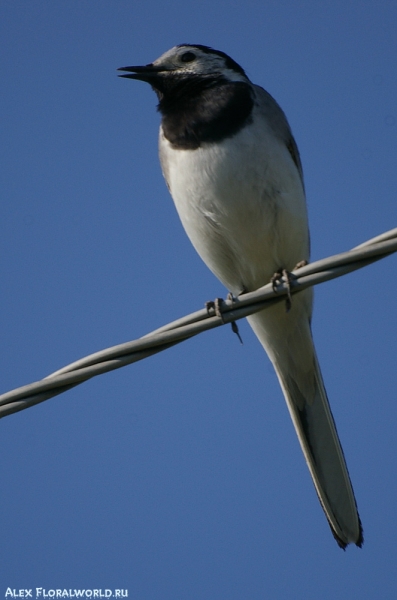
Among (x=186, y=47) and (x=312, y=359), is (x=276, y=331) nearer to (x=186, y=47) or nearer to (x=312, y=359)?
(x=312, y=359)

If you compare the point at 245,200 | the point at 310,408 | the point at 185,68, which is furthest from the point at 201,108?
the point at 310,408

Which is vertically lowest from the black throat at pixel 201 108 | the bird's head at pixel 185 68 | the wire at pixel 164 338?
the wire at pixel 164 338

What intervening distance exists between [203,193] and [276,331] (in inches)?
45.3

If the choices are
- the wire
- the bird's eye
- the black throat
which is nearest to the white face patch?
the bird's eye

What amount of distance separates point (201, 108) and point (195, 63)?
2.66 feet

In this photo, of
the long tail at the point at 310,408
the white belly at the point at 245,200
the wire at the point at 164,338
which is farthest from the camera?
the white belly at the point at 245,200

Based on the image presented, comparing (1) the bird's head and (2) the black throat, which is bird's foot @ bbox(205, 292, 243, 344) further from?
(1) the bird's head

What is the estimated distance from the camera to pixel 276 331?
6.06 metres

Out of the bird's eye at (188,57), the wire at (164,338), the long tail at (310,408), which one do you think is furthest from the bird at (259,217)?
the wire at (164,338)

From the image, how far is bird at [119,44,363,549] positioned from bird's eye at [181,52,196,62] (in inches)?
18.6

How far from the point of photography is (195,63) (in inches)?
265

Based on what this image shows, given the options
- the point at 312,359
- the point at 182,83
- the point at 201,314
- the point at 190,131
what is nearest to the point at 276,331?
the point at 312,359

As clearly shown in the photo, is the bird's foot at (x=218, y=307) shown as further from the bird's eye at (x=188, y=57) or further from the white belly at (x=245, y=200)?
the bird's eye at (x=188, y=57)

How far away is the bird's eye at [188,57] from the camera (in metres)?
6.79
